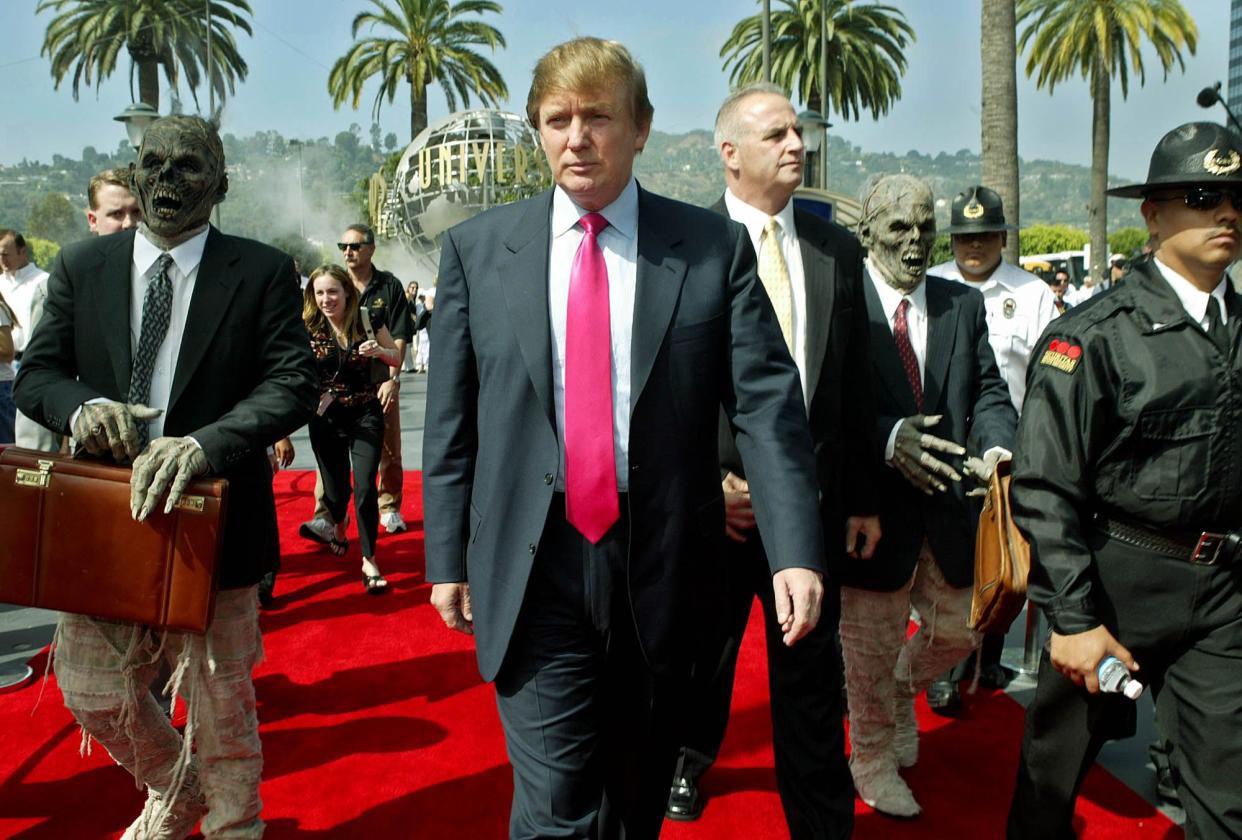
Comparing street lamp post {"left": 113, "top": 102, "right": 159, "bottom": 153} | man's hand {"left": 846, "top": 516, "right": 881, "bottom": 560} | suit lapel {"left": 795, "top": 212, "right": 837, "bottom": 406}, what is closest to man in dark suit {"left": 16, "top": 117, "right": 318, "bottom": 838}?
suit lapel {"left": 795, "top": 212, "right": 837, "bottom": 406}

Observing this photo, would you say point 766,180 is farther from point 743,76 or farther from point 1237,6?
point 1237,6

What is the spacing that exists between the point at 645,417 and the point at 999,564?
1213mm

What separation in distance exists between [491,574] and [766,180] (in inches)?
63.2

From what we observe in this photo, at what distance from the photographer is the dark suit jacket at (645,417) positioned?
7.80ft

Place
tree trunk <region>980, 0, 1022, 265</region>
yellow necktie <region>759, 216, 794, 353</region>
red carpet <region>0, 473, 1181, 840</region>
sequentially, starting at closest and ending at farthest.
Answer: yellow necktie <region>759, 216, 794, 353</region> → red carpet <region>0, 473, 1181, 840</region> → tree trunk <region>980, 0, 1022, 265</region>

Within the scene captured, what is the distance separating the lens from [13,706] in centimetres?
477

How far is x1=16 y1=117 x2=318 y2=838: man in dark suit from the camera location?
9.98 ft

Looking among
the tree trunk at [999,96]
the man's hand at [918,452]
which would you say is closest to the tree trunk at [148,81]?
the tree trunk at [999,96]

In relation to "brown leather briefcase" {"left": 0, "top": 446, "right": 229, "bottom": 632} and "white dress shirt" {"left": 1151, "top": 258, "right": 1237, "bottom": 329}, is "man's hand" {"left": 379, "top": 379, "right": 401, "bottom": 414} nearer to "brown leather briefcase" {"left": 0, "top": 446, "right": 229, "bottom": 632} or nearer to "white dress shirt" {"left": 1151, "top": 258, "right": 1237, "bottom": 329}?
"brown leather briefcase" {"left": 0, "top": 446, "right": 229, "bottom": 632}

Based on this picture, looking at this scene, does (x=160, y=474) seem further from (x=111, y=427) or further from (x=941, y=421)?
(x=941, y=421)

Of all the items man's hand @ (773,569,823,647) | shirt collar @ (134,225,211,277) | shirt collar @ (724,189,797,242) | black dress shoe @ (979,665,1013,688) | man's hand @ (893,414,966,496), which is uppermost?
shirt collar @ (724,189,797,242)

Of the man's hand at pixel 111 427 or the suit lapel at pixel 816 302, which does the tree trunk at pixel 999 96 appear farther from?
the man's hand at pixel 111 427

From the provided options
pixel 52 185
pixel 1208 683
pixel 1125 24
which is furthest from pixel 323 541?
pixel 52 185

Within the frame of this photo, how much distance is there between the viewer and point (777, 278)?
3.28 metres
